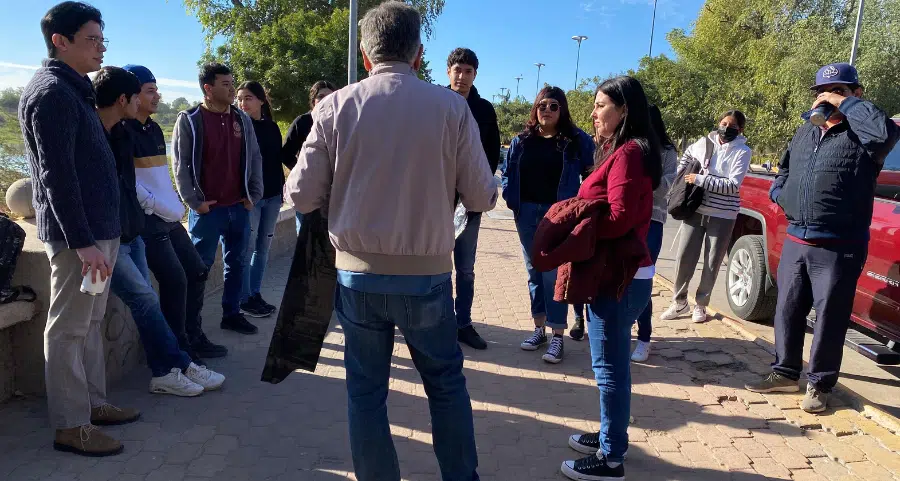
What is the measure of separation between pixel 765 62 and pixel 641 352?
24630mm

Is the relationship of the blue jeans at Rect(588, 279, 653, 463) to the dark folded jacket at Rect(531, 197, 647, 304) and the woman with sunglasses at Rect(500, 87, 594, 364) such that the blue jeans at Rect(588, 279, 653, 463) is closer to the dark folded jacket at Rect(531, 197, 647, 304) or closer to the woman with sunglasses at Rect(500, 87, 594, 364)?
the dark folded jacket at Rect(531, 197, 647, 304)

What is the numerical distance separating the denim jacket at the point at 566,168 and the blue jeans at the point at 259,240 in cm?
209

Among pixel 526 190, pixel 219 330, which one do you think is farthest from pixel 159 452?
pixel 526 190

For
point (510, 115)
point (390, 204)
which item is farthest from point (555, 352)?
point (510, 115)

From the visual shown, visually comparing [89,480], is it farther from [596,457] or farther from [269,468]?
[596,457]

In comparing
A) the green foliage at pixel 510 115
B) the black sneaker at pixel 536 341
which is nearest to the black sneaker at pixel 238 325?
the black sneaker at pixel 536 341

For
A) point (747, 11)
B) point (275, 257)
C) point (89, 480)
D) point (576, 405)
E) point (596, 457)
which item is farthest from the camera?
point (747, 11)

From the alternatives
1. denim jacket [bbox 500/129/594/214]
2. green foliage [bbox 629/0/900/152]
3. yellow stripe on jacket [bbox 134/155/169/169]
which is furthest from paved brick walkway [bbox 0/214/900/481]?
green foliage [bbox 629/0/900/152]

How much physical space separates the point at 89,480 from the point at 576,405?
8.44 ft

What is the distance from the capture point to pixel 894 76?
20609mm

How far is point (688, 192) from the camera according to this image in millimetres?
5203

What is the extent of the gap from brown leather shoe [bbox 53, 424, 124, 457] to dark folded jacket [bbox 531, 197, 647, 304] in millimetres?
2242

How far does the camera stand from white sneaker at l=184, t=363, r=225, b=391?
11.8 feet

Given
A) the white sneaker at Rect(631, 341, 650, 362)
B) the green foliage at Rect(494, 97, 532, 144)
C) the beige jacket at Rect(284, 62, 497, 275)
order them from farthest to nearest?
the green foliage at Rect(494, 97, 532, 144) → the white sneaker at Rect(631, 341, 650, 362) → the beige jacket at Rect(284, 62, 497, 275)
